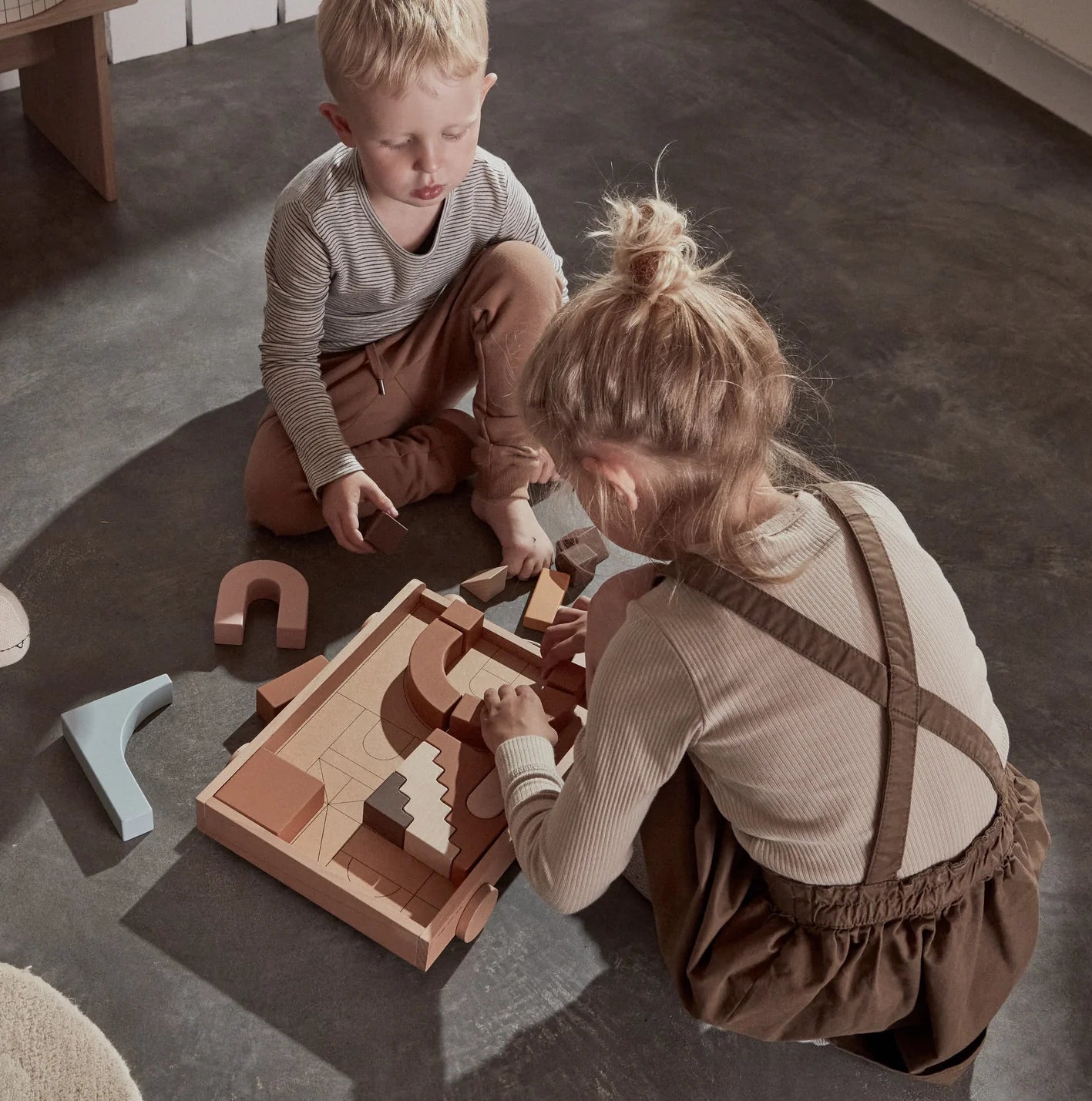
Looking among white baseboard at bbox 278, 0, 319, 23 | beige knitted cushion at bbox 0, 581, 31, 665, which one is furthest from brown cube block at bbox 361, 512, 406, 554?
white baseboard at bbox 278, 0, 319, 23

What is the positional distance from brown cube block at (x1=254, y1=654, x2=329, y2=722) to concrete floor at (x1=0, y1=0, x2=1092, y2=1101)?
0.04 meters

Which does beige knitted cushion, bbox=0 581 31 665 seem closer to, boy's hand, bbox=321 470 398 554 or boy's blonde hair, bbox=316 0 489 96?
boy's hand, bbox=321 470 398 554

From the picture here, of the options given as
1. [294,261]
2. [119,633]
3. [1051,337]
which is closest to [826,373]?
[1051,337]

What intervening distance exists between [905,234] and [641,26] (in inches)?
32.4

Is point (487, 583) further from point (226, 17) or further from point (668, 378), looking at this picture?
point (226, 17)

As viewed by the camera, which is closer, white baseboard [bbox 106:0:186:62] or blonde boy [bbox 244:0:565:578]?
blonde boy [bbox 244:0:565:578]

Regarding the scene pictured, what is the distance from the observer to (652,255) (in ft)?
2.79

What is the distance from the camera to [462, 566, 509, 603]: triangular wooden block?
1452 mm

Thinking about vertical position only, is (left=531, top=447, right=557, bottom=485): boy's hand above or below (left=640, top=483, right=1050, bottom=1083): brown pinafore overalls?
below

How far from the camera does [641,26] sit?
2535 mm

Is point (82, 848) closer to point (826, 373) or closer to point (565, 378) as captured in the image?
point (565, 378)

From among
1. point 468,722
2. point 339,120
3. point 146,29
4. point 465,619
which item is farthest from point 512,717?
point 146,29

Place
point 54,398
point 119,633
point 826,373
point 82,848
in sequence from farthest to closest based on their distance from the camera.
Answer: point 826,373 < point 54,398 < point 119,633 < point 82,848

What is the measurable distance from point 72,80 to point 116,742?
1.15m
